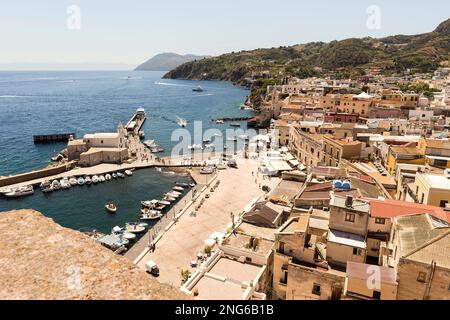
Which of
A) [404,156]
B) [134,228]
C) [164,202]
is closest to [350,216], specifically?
[404,156]

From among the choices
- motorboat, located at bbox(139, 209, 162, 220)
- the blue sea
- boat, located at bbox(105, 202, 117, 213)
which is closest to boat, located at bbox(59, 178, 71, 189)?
the blue sea

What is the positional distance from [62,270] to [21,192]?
2053 inches

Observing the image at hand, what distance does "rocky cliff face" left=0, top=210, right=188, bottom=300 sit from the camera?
488cm

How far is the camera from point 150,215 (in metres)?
42.2

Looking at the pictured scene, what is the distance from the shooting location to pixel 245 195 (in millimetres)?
46531

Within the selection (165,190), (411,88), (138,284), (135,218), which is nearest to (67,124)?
(165,190)

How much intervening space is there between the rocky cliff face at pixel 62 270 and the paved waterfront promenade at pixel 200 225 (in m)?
22.3

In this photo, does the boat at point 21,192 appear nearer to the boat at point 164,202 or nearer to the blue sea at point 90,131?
the blue sea at point 90,131

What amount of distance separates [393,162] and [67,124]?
9881 centimetres

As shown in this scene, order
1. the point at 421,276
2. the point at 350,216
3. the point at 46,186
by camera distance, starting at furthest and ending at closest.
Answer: the point at 46,186 → the point at 350,216 → the point at 421,276

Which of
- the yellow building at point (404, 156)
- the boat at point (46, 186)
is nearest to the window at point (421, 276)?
the yellow building at point (404, 156)

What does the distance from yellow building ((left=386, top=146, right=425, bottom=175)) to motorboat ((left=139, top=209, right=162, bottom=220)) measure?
2823cm

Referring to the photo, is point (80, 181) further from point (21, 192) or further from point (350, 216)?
point (350, 216)
